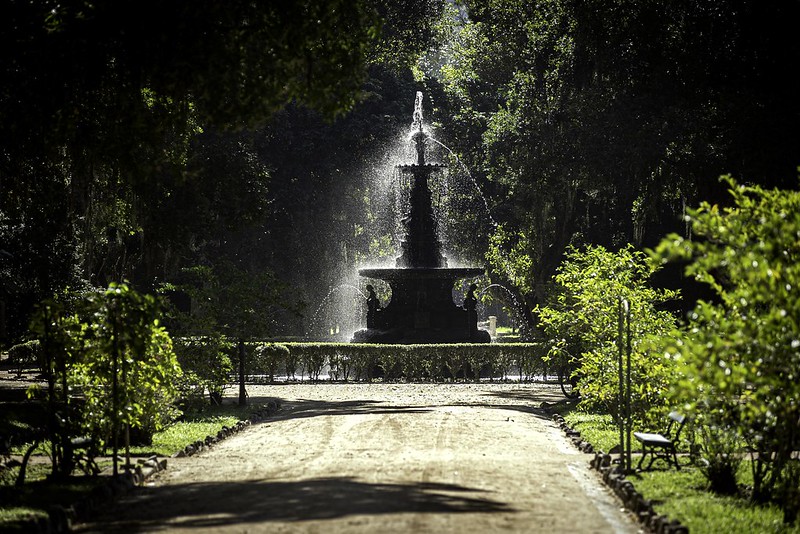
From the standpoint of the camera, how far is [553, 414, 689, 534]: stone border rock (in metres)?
11.3

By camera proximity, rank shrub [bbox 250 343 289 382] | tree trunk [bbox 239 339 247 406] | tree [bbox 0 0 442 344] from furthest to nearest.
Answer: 1. shrub [bbox 250 343 289 382]
2. tree trunk [bbox 239 339 247 406]
3. tree [bbox 0 0 442 344]

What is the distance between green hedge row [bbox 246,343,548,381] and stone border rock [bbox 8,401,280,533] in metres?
21.6

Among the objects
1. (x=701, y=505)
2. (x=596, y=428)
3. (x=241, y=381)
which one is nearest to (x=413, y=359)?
(x=241, y=381)

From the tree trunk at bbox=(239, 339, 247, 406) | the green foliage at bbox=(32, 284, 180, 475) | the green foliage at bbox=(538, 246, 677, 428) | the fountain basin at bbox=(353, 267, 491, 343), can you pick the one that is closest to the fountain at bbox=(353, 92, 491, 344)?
the fountain basin at bbox=(353, 267, 491, 343)

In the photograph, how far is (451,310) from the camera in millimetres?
47031

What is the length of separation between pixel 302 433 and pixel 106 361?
6.43 m

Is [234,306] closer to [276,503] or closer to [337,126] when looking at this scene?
[276,503]

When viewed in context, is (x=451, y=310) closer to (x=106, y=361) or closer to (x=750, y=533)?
(x=106, y=361)

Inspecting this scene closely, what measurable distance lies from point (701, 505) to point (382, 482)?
3638 millimetres

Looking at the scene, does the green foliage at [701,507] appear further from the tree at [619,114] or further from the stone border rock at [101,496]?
the tree at [619,114]

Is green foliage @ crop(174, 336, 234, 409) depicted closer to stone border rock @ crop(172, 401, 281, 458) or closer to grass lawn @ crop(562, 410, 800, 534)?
stone border rock @ crop(172, 401, 281, 458)

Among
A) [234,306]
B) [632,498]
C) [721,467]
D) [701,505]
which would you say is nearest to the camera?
[701,505]

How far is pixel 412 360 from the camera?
138ft

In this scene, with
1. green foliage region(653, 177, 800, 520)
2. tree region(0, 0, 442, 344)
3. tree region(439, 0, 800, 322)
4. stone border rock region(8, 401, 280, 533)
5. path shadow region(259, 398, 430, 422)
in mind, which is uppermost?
tree region(439, 0, 800, 322)
